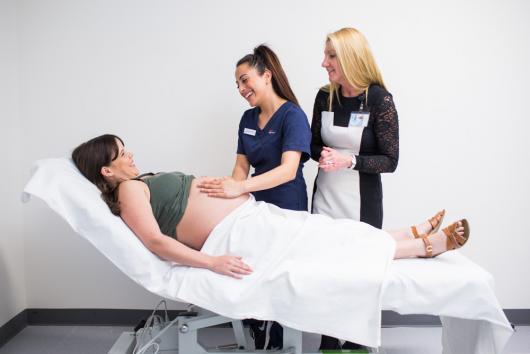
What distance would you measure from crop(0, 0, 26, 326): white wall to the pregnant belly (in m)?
1.11

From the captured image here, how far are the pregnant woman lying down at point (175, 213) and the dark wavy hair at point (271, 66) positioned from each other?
48 centimetres

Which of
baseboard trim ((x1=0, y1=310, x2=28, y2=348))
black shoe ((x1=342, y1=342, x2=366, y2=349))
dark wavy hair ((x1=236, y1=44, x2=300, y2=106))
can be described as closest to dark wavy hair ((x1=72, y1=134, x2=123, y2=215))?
dark wavy hair ((x1=236, y1=44, x2=300, y2=106))

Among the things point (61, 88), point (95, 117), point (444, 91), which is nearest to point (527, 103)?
point (444, 91)

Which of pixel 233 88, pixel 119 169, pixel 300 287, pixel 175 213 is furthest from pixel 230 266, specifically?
pixel 233 88

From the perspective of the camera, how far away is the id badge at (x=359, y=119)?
6.97 ft

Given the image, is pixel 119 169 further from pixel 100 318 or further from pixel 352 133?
pixel 100 318

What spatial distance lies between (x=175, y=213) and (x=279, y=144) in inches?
21.0

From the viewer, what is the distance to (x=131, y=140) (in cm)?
263

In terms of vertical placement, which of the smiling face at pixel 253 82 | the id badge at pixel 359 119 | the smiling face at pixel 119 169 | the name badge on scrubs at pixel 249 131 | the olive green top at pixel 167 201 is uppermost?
the smiling face at pixel 253 82

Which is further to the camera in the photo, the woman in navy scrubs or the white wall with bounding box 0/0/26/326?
the white wall with bounding box 0/0/26/326

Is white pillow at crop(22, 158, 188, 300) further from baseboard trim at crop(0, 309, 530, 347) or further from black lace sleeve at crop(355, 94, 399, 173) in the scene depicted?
baseboard trim at crop(0, 309, 530, 347)

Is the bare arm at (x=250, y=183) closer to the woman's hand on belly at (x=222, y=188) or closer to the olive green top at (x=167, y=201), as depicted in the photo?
the woman's hand on belly at (x=222, y=188)

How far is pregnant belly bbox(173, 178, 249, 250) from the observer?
1.92m

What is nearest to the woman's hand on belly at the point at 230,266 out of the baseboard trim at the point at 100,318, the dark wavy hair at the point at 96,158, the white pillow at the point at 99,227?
the white pillow at the point at 99,227
